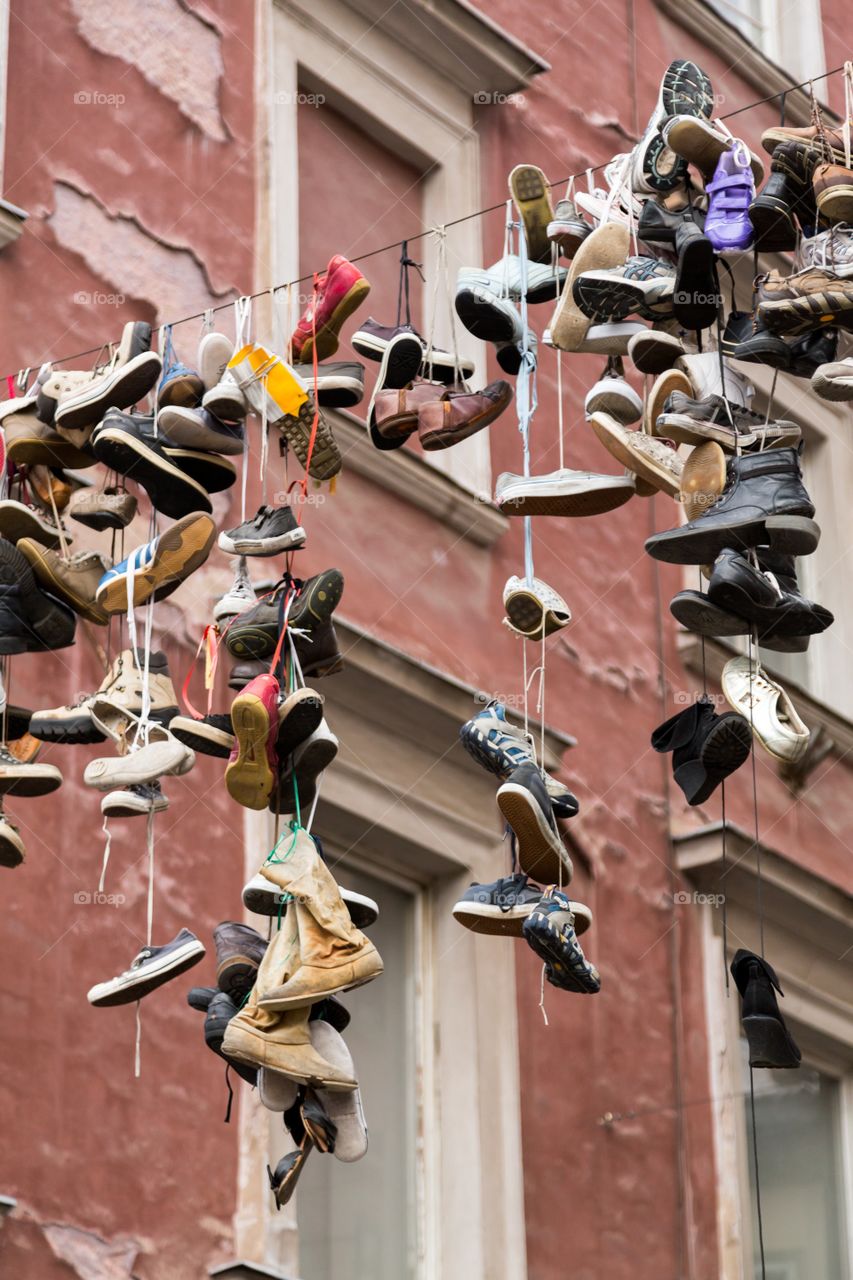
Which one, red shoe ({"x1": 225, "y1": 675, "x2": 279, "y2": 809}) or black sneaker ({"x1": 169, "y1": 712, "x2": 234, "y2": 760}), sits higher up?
black sneaker ({"x1": 169, "y1": 712, "x2": 234, "y2": 760})

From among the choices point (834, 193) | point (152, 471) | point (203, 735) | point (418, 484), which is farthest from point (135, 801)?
point (418, 484)

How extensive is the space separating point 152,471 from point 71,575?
1.40ft

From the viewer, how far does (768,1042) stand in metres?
8.50

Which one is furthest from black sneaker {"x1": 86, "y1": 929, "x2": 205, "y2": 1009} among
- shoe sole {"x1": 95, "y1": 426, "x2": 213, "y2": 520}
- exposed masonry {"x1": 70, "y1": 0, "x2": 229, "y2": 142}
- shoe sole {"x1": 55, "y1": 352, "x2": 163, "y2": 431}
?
exposed masonry {"x1": 70, "y1": 0, "x2": 229, "y2": 142}

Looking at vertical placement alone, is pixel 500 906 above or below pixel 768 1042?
above

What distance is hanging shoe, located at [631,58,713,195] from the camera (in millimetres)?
8680

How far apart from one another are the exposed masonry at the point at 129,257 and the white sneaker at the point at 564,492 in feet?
7.45

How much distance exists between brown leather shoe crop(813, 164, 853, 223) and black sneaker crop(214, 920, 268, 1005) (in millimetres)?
2589

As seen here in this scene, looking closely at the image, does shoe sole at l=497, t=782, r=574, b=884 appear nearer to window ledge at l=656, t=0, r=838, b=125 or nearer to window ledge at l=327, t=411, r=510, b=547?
window ledge at l=327, t=411, r=510, b=547

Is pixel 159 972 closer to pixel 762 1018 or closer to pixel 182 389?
pixel 182 389

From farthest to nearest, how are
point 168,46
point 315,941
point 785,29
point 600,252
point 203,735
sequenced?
point 785,29, point 168,46, point 600,252, point 203,735, point 315,941

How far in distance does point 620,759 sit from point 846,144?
13.6ft

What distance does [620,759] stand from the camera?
12.0 metres

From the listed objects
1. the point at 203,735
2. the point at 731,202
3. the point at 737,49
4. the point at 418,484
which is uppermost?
the point at 737,49
